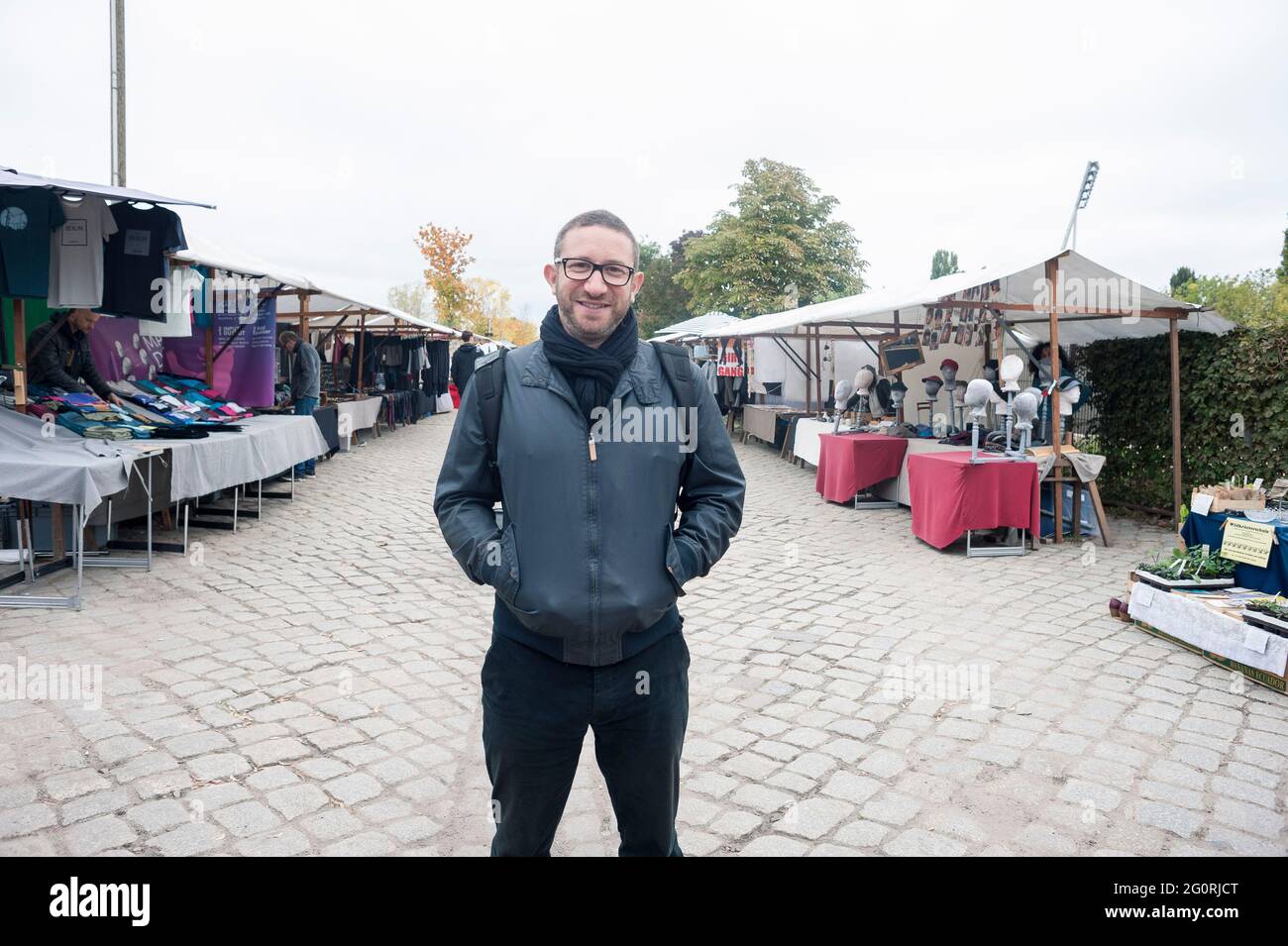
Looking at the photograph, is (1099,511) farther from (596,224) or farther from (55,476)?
(55,476)

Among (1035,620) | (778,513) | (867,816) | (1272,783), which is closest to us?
(867,816)

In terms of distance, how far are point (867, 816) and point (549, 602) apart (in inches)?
85.9

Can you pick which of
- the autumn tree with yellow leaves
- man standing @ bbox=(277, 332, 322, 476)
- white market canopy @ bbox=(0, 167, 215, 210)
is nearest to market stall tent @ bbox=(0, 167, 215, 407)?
white market canopy @ bbox=(0, 167, 215, 210)

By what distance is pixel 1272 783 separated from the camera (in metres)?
3.86

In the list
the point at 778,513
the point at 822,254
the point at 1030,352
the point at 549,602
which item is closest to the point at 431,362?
the point at 778,513

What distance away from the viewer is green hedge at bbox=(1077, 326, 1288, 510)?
8.52 m

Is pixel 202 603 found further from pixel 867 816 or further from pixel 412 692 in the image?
pixel 867 816

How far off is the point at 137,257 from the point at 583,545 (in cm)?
784

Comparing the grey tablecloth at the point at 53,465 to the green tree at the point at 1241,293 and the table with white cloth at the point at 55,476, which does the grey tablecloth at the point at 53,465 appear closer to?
the table with white cloth at the point at 55,476

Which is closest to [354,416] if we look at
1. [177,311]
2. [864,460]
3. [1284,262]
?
[177,311]

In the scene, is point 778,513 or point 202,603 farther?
point 778,513

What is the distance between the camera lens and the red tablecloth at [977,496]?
8453 millimetres

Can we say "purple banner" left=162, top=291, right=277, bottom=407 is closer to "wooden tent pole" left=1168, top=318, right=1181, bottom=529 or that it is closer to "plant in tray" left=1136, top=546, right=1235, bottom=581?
"plant in tray" left=1136, top=546, right=1235, bottom=581
